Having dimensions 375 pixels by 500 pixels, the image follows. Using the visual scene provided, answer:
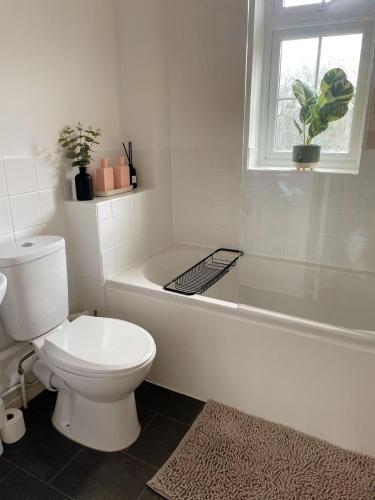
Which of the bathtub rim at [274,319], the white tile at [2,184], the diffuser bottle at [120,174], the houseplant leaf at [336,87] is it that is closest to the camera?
the bathtub rim at [274,319]

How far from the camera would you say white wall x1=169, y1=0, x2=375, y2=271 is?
6.86ft

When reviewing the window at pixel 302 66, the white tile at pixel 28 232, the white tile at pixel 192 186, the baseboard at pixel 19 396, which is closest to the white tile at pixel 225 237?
the white tile at pixel 192 186

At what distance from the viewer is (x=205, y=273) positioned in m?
2.24

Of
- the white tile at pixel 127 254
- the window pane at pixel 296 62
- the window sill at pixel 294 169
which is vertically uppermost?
the window pane at pixel 296 62

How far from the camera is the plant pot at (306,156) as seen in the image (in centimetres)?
209

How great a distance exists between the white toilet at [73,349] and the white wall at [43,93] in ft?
0.71

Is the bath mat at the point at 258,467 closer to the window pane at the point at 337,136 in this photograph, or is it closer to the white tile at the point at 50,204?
the white tile at the point at 50,204

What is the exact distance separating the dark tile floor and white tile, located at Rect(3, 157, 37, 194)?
1.11 meters

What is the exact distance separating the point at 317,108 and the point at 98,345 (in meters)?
1.71

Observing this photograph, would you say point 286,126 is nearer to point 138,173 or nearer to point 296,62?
point 296,62

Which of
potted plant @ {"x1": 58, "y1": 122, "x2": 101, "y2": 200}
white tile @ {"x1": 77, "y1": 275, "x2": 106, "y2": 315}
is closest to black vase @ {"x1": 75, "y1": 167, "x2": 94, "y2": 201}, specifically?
potted plant @ {"x1": 58, "y1": 122, "x2": 101, "y2": 200}

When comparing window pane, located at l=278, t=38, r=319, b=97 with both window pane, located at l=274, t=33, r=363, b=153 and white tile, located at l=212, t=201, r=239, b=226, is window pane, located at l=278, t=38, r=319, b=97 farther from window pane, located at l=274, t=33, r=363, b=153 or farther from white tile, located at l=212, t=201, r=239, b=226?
white tile, located at l=212, t=201, r=239, b=226

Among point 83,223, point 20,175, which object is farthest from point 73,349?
point 20,175

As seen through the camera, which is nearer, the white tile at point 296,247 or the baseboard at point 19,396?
the baseboard at point 19,396
